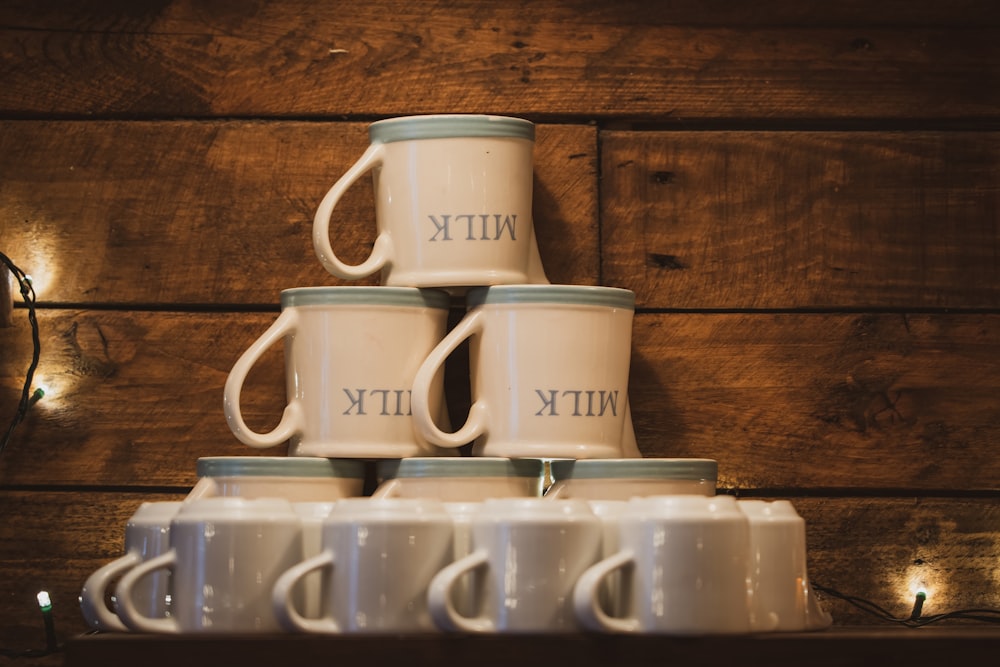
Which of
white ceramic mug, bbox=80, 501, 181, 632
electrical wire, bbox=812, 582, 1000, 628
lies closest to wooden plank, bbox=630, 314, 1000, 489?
electrical wire, bbox=812, 582, 1000, 628

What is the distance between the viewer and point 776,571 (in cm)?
104

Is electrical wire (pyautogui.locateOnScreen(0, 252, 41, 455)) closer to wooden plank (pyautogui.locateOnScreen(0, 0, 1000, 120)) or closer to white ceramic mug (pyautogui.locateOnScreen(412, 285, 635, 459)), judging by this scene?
wooden plank (pyautogui.locateOnScreen(0, 0, 1000, 120))

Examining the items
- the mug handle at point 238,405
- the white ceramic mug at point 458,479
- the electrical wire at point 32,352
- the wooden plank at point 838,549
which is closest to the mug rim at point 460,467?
the white ceramic mug at point 458,479

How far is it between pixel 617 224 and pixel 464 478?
0.39 metres

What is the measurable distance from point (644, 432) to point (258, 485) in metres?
0.44

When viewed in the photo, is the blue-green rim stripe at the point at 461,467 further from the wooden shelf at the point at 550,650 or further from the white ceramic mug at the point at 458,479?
the wooden shelf at the point at 550,650

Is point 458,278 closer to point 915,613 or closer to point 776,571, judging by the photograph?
point 776,571

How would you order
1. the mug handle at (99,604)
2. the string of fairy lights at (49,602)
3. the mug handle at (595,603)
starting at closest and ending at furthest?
the mug handle at (595,603)
the mug handle at (99,604)
the string of fairy lights at (49,602)

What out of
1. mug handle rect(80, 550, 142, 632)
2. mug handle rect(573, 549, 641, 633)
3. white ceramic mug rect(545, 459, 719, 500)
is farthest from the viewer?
white ceramic mug rect(545, 459, 719, 500)

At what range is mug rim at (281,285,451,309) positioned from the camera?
1218mm

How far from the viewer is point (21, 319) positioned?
1.43m

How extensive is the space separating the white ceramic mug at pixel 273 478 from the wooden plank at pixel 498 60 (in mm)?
429

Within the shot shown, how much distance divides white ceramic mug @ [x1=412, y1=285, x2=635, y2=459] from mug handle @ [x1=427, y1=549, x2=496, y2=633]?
0.68ft

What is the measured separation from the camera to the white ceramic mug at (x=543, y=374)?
3.90ft
